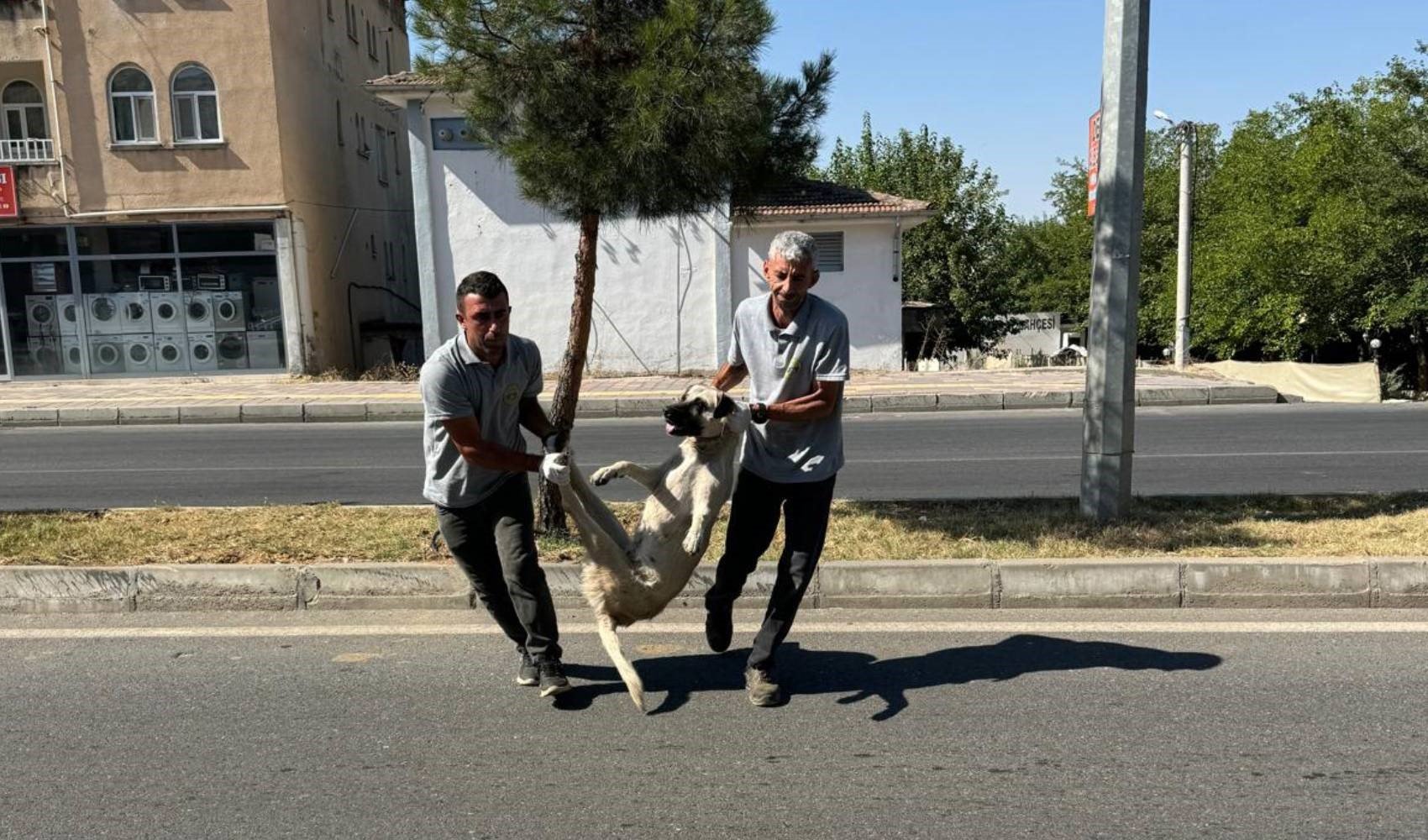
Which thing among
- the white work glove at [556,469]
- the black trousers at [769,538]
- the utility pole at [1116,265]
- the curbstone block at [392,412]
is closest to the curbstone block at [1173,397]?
the utility pole at [1116,265]

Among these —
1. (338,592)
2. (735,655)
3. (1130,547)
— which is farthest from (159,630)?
(1130,547)

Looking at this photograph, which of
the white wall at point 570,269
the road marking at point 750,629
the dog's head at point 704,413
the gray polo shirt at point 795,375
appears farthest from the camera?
Answer: the white wall at point 570,269

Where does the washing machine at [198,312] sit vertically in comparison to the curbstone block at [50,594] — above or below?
above

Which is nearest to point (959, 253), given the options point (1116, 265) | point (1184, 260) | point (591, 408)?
point (1184, 260)

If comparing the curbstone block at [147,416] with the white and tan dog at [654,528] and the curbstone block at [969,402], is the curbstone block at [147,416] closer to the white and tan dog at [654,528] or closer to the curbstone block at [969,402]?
the curbstone block at [969,402]

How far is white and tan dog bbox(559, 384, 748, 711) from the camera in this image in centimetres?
401

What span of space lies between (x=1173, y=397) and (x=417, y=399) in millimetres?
11478

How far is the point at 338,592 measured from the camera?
5.28m

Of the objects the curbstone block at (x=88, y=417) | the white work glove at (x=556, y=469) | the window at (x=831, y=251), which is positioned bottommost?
the curbstone block at (x=88, y=417)

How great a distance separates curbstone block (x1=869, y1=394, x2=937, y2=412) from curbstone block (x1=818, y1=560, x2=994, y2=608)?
1000 centimetres

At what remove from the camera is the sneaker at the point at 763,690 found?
398 cm

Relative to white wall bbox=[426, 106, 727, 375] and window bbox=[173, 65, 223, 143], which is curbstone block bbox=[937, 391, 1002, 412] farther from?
window bbox=[173, 65, 223, 143]

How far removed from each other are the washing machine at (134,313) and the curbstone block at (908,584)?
18640 mm

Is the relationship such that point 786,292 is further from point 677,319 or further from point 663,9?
point 677,319
